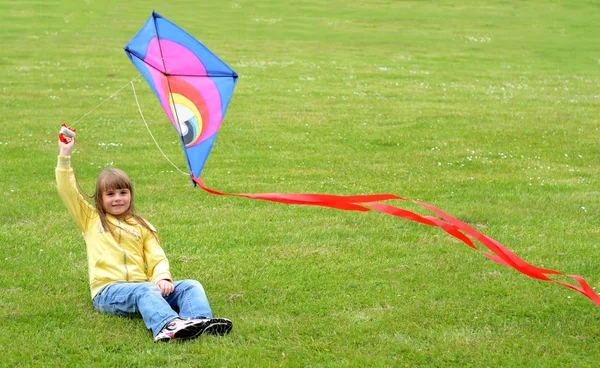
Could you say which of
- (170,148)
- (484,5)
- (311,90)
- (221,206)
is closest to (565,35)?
(484,5)

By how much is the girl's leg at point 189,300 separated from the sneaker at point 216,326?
0.57 feet

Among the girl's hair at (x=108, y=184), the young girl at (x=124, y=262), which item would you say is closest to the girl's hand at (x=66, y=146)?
the young girl at (x=124, y=262)

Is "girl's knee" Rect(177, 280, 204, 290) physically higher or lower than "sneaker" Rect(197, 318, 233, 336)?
higher

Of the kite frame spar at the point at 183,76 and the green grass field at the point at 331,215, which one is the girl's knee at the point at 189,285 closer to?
the green grass field at the point at 331,215

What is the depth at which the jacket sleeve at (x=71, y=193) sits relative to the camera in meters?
5.57

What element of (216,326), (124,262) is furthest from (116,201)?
(216,326)

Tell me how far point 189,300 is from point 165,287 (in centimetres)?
22

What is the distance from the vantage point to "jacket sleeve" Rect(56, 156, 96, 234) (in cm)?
557

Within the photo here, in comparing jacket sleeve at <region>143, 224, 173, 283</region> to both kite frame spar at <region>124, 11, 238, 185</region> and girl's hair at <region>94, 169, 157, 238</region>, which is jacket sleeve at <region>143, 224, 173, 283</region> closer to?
girl's hair at <region>94, 169, 157, 238</region>

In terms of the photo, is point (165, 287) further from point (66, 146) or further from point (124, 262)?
point (66, 146)

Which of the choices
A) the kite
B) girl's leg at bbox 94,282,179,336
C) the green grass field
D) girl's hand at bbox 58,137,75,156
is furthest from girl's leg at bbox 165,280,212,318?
girl's hand at bbox 58,137,75,156

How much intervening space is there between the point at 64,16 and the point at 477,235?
29.9 m

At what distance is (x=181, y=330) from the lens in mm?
4988

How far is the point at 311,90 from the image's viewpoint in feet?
58.4
